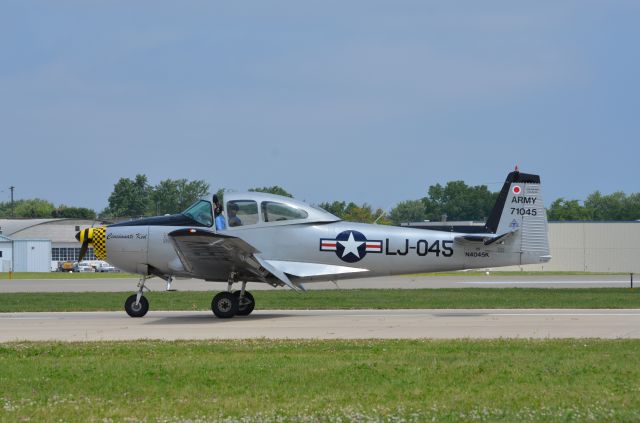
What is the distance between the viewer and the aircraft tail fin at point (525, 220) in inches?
749

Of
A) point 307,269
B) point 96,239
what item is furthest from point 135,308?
point 307,269

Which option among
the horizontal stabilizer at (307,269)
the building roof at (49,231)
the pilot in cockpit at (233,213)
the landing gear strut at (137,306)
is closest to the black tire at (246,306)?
the horizontal stabilizer at (307,269)

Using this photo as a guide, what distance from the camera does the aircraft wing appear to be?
17297mm

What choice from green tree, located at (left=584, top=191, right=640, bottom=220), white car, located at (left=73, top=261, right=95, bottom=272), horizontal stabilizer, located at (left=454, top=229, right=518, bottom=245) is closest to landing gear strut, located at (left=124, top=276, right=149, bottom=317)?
horizontal stabilizer, located at (left=454, top=229, right=518, bottom=245)

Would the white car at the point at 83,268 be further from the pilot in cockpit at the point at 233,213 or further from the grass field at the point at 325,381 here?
the grass field at the point at 325,381

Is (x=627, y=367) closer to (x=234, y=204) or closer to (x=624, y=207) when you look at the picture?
(x=234, y=204)

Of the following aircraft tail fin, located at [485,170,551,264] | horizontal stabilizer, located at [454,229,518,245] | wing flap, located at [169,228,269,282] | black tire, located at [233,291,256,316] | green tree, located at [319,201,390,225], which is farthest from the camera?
green tree, located at [319,201,390,225]

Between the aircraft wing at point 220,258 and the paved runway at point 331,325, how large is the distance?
93 cm

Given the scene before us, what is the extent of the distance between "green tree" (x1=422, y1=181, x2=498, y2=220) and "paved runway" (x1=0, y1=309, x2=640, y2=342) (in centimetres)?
9467

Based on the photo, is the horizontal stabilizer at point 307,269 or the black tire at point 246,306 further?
the black tire at point 246,306

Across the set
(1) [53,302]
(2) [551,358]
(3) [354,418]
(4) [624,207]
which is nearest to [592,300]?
(2) [551,358]

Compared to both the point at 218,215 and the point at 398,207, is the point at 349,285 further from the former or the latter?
the point at 398,207

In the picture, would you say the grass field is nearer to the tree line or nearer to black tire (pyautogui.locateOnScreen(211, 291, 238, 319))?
black tire (pyautogui.locateOnScreen(211, 291, 238, 319))

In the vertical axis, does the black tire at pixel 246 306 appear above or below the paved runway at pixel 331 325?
above
